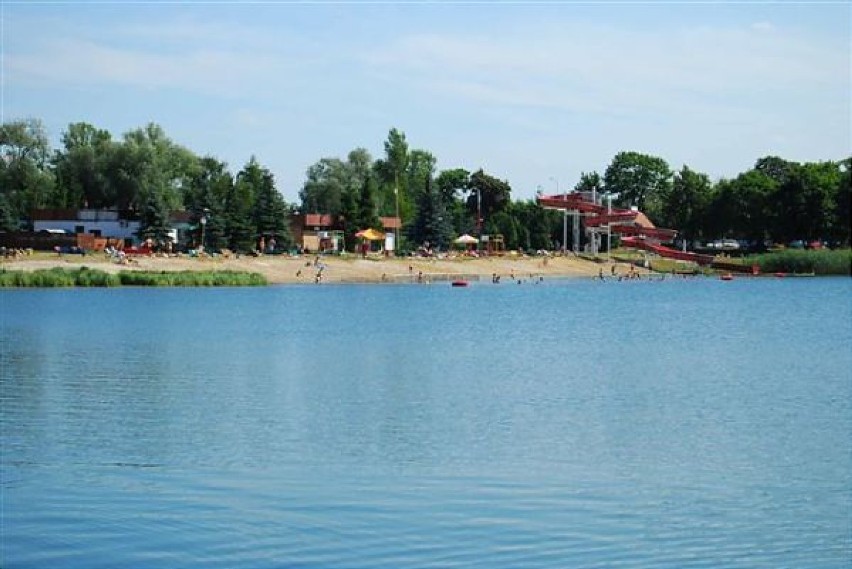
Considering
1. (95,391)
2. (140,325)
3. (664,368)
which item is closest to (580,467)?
(95,391)

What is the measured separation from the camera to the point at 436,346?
40875 mm

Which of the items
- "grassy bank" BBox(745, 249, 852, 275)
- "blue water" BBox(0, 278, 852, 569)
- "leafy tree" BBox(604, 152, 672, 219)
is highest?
"leafy tree" BBox(604, 152, 672, 219)

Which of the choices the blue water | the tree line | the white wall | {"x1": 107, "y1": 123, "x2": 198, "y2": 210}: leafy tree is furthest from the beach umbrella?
the blue water

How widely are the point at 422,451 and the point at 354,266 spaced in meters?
72.7

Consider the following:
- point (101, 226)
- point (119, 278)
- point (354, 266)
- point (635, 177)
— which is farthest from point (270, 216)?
point (635, 177)

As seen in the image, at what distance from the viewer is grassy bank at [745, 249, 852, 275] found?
11088cm

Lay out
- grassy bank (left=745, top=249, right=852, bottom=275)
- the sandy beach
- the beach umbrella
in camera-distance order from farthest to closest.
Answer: the beach umbrella
grassy bank (left=745, top=249, right=852, bottom=275)
the sandy beach

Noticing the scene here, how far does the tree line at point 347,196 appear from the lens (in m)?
96.6

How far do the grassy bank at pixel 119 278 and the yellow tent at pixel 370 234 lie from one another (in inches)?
754

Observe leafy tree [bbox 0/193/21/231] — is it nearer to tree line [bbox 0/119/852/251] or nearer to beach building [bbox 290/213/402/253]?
tree line [bbox 0/119/852/251]

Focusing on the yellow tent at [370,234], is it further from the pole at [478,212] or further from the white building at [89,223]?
the pole at [478,212]

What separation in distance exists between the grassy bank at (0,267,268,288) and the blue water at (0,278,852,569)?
103 ft

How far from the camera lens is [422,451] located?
2022cm

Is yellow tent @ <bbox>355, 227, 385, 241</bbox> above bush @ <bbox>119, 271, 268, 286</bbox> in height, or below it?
above
